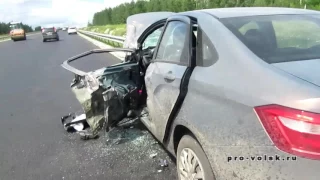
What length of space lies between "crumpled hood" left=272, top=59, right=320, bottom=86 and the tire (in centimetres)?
92

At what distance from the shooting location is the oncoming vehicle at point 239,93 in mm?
1959

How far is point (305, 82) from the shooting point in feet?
6.68

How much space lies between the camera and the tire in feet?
8.80

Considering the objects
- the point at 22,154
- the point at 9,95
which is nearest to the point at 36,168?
the point at 22,154

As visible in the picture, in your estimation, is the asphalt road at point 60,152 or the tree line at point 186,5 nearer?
the asphalt road at point 60,152

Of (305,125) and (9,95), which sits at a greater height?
(305,125)

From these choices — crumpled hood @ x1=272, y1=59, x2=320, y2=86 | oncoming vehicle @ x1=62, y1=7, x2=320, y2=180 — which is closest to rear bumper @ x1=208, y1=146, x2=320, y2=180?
oncoming vehicle @ x1=62, y1=7, x2=320, y2=180

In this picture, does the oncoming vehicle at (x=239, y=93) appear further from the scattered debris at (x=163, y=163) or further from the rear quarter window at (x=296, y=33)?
the scattered debris at (x=163, y=163)

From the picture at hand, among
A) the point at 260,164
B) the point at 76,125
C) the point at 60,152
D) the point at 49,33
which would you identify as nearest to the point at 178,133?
the point at 260,164

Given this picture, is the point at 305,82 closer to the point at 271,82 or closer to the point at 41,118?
the point at 271,82

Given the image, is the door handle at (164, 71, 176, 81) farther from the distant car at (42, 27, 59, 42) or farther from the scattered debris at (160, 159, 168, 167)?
the distant car at (42, 27, 59, 42)

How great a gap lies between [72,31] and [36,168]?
242 ft

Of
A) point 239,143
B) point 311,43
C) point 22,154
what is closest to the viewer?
point 239,143

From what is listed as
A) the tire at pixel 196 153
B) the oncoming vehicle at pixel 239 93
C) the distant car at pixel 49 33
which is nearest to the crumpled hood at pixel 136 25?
the oncoming vehicle at pixel 239 93
